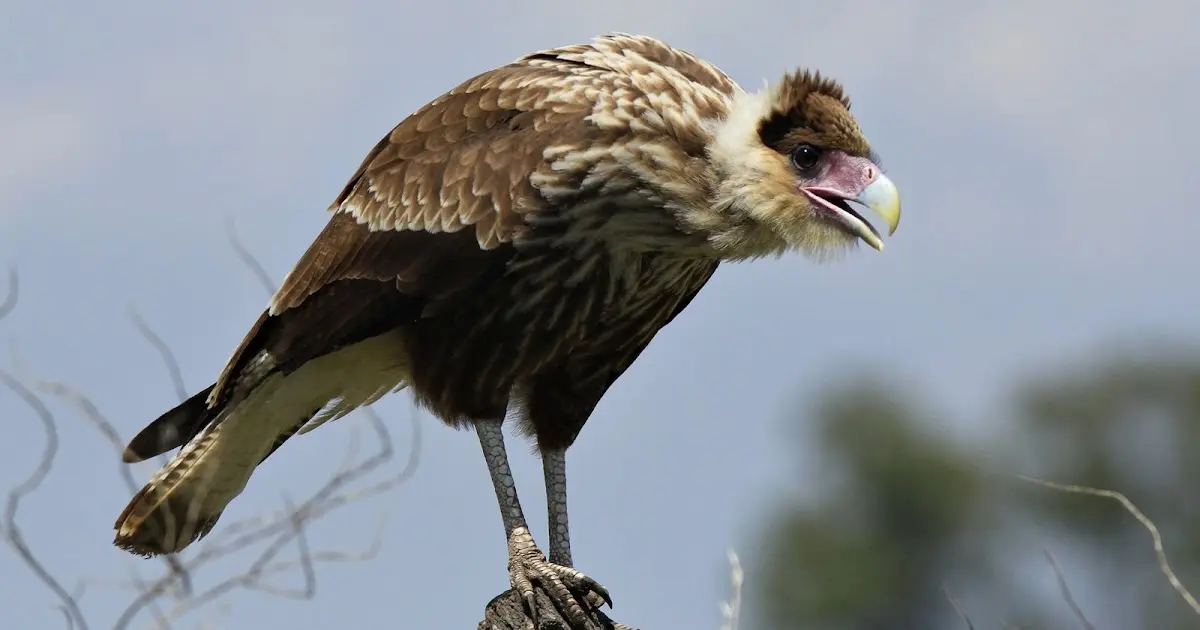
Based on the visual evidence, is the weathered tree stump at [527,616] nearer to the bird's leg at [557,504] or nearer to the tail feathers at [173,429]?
→ the bird's leg at [557,504]

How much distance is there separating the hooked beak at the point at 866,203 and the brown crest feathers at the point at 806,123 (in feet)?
0.42

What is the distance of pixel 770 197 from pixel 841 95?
1.56ft

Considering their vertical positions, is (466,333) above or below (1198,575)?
above

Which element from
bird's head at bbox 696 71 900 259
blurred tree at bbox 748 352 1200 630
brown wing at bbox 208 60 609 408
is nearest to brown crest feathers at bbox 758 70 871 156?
bird's head at bbox 696 71 900 259

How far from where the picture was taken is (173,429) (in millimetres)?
6684

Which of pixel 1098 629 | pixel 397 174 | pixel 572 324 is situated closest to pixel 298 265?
pixel 397 174

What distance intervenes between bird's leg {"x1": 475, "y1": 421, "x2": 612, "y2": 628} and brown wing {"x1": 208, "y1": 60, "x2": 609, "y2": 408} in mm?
467

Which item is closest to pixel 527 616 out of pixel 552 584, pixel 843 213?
pixel 552 584

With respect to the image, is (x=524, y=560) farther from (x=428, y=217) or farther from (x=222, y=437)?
(x=222, y=437)

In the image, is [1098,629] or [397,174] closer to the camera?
[1098,629]

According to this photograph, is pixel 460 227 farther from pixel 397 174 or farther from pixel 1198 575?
pixel 1198 575

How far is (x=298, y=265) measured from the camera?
21.4 feet

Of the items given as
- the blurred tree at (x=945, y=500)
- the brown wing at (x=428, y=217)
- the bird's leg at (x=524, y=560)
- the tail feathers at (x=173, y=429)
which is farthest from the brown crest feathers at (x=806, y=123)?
the blurred tree at (x=945, y=500)

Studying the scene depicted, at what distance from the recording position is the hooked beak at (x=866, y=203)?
572 cm
